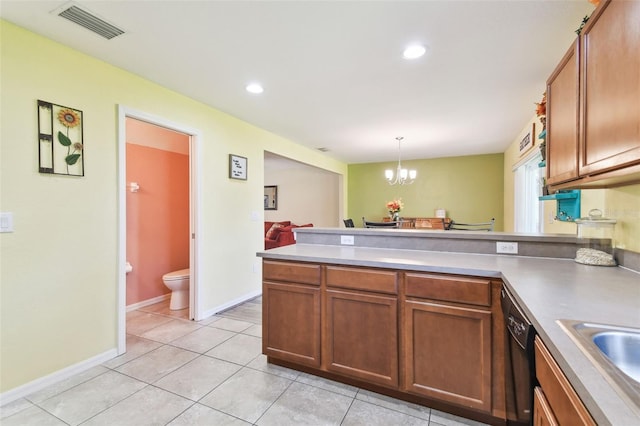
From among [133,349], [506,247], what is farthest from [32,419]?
[506,247]

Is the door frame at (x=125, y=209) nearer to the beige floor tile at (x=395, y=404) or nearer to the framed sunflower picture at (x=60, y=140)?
the framed sunflower picture at (x=60, y=140)

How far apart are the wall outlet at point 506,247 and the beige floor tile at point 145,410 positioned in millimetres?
2249

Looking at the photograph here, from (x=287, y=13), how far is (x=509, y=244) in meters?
2.06

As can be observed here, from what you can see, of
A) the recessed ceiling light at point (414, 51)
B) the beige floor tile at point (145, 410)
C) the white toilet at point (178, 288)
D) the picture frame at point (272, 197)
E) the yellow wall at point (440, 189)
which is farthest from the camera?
the picture frame at point (272, 197)

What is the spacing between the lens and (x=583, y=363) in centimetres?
68

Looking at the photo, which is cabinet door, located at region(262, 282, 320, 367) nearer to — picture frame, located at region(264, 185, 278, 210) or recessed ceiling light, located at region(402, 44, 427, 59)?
recessed ceiling light, located at region(402, 44, 427, 59)

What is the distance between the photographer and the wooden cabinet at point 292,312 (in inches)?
77.6

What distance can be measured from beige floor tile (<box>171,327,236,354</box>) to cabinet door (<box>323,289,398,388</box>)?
1.19 m

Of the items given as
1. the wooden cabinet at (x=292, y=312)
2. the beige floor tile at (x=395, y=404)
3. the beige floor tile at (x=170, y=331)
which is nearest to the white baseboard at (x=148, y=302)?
the beige floor tile at (x=170, y=331)

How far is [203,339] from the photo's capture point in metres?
2.66

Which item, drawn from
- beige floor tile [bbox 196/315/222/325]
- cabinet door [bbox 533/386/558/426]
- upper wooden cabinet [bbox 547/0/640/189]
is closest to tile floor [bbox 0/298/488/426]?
beige floor tile [bbox 196/315/222/325]

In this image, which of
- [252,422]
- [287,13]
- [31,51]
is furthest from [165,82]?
[252,422]

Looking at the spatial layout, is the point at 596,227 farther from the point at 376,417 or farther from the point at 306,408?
the point at 306,408

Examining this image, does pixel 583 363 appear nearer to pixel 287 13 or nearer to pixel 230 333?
pixel 287 13
